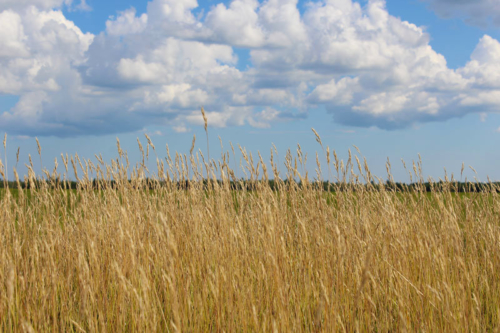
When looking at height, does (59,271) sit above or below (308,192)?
below

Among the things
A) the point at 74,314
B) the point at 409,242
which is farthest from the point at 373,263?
the point at 74,314

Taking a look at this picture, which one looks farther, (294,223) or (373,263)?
(294,223)

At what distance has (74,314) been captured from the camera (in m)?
2.59

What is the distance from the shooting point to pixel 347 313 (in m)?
2.21

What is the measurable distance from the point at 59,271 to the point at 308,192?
2056 millimetres

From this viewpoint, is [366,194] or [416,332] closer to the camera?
[416,332]

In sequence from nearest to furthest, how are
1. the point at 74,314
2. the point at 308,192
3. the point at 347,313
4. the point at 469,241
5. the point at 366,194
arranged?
the point at 347,313, the point at 74,314, the point at 308,192, the point at 469,241, the point at 366,194

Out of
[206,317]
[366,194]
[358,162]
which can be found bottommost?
[206,317]

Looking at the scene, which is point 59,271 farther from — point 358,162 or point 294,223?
point 358,162

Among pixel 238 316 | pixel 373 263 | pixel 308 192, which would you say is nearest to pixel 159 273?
pixel 238 316

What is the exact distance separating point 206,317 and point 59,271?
4.56 ft

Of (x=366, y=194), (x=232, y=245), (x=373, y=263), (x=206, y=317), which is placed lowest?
(x=206, y=317)

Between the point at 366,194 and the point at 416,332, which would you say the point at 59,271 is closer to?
the point at 416,332

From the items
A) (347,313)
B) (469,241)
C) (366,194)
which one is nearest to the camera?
(347,313)
